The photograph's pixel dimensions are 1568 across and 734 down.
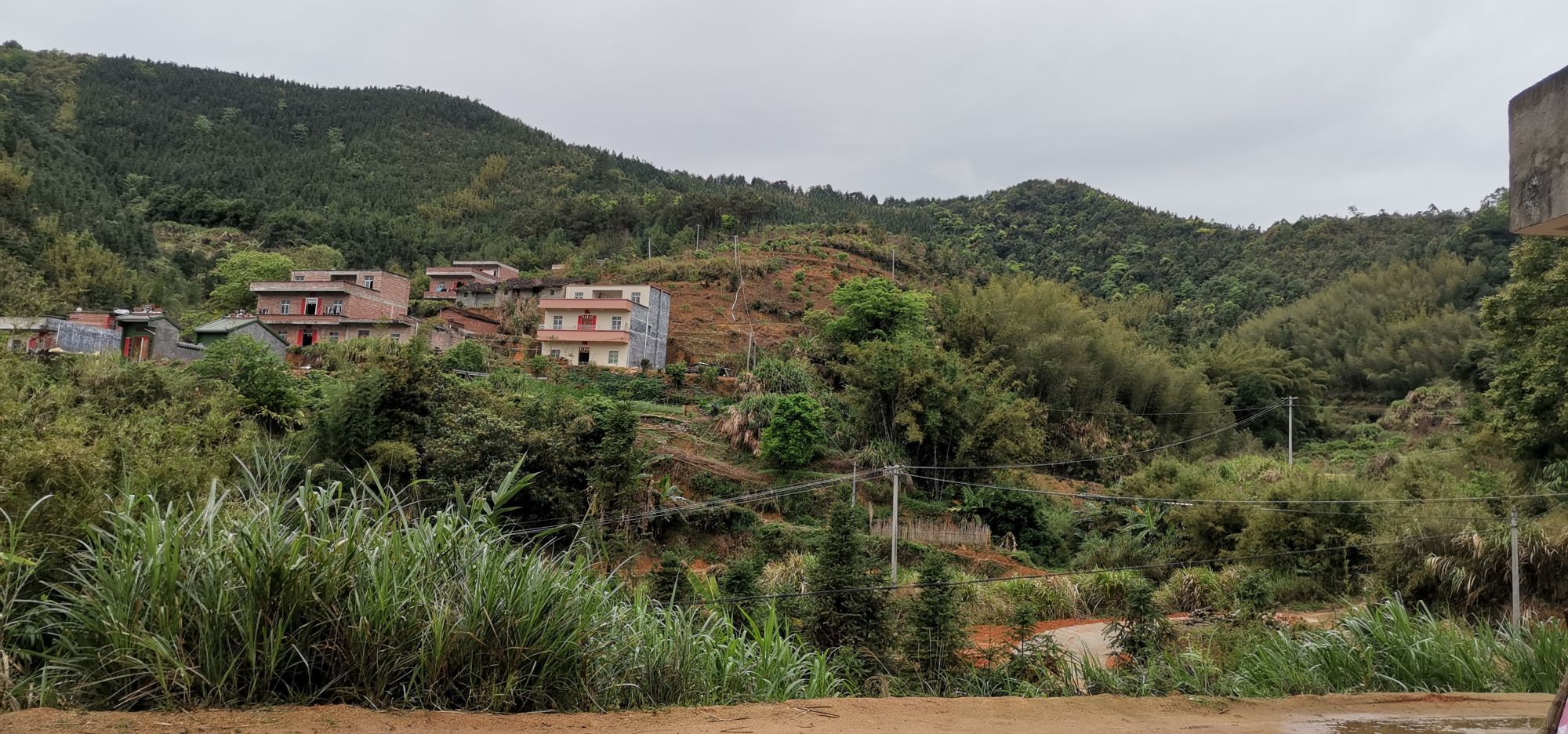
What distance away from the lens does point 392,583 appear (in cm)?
379

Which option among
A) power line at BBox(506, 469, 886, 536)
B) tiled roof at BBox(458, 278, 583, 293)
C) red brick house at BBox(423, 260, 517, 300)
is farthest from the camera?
red brick house at BBox(423, 260, 517, 300)

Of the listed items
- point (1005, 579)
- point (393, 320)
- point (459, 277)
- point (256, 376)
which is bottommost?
point (1005, 579)

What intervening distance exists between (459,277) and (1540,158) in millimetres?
55679

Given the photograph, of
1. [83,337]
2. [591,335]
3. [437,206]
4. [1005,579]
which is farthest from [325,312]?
[437,206]

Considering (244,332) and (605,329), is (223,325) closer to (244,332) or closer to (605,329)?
(244,332)

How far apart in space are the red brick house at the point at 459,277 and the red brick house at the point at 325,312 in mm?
9241

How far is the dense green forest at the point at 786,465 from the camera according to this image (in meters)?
3.86

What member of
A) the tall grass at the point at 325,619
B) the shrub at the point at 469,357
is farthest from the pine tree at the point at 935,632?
the shrub at the point at 469,357

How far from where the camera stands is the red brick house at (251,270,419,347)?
40.0 meters

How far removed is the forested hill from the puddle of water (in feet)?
141

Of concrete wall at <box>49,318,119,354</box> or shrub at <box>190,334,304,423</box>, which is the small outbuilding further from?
shrub at <box>190,334,304,423</box>

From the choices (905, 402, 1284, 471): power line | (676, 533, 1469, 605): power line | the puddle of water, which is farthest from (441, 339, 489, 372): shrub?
the puddle of water

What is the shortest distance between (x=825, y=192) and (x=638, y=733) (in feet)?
A: 321

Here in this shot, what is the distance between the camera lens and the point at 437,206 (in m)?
86.2
